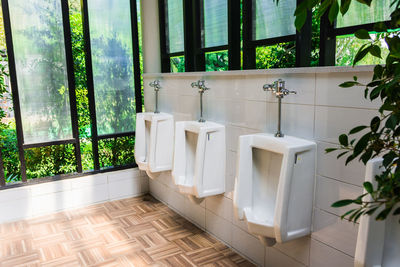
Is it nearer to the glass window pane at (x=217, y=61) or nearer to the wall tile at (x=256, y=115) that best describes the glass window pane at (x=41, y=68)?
the wall tile at (x=256, y=115)

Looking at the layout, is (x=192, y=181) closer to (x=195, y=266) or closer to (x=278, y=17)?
(x=195, y=266)

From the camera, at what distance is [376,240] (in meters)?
1.23

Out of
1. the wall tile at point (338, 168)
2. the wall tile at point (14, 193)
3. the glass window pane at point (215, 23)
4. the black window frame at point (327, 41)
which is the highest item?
the glass window pane at point (215, 23)

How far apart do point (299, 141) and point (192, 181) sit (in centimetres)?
103

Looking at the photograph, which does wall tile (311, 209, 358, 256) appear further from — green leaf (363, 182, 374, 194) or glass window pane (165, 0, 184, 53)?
glass window pane (165, 0, 184, 53)

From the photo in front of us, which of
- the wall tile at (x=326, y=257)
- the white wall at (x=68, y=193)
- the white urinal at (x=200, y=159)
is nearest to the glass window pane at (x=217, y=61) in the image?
the white wall at (x=68, y=193)

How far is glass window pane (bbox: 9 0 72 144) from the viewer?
3.03 metres

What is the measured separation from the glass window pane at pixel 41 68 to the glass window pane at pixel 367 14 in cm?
252

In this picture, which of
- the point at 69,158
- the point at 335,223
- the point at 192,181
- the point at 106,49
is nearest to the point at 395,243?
the point at 335,223

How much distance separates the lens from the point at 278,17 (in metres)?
2.20

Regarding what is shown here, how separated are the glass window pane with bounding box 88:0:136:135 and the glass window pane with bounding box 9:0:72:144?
0.30m

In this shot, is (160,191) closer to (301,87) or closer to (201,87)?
(201,87)

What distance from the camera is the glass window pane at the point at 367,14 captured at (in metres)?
1.66

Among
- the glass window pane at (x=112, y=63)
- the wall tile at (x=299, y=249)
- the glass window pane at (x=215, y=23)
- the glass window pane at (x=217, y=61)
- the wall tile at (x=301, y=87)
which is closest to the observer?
the wall tile at (x=301, y=87)
